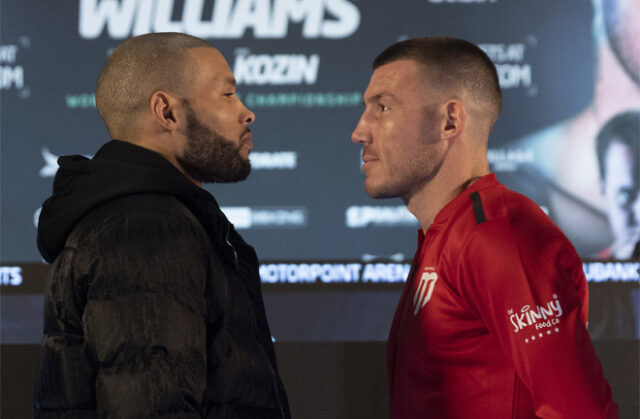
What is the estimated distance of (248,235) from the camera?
121 inches

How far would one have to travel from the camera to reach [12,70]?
3.14 m

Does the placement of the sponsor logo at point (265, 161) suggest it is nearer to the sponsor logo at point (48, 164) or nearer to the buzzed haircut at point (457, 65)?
the sponsor logo at point (48, 164)

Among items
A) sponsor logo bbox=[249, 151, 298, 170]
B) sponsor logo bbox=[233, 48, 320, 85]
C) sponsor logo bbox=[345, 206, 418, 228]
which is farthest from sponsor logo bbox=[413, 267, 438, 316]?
sponsor logo bbox=[233, 48, 320, 85]

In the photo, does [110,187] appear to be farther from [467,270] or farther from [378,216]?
[378,216]

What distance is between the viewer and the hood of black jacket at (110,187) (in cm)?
115

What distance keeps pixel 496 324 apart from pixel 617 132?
7.36 ft

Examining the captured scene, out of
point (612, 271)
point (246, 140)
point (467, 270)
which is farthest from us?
point (612, 271)

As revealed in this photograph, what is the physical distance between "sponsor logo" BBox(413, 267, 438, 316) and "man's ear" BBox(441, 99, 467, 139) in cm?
30

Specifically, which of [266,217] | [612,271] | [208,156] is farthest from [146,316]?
[612,271]

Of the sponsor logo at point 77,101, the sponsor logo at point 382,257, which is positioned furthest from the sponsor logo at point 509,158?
the sponsor logo at point 77,101

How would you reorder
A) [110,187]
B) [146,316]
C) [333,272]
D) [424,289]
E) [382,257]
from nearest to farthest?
1. [146,316]
2. [110,187]
3. [424,289]
4. [333,272]
5. [382,257]

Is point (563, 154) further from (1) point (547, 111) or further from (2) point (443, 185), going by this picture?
(2) point (443, 185)

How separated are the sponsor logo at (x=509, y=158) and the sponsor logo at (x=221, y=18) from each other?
0.81 meters

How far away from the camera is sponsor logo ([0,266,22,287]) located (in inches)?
113
